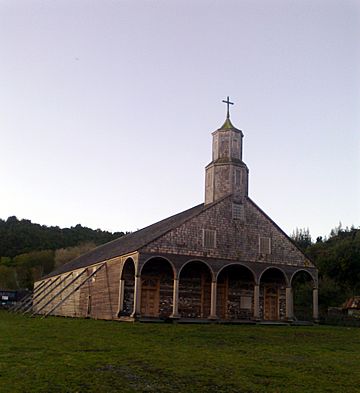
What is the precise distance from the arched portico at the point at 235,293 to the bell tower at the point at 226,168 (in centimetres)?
451

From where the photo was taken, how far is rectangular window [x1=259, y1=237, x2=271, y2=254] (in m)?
31.1

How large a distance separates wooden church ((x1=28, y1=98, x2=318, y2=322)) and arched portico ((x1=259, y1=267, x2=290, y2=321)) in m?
0.06

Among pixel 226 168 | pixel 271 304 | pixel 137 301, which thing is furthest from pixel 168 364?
pixel 271 304

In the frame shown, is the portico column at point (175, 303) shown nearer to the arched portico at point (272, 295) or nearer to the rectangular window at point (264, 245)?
the rectangular window at point (264, 245)

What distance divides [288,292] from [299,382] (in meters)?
22.7

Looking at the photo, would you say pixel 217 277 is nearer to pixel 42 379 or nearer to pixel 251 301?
pixel 251 301

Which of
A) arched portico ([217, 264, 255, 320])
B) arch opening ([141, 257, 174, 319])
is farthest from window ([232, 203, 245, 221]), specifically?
arch opening ([141, 257, 174, 319])

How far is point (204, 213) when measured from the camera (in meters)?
29.8

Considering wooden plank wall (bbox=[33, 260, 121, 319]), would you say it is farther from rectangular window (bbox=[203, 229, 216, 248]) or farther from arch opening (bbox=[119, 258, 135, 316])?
rectangular window (bbox=[203, 229, 216, 248])

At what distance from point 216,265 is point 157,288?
3720mm

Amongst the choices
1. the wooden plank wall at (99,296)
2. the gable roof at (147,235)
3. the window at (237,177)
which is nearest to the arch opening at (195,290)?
the gable roof at (147,235)

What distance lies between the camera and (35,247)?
93.9 meters

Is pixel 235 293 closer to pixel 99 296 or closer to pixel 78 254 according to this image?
pixel 99 296

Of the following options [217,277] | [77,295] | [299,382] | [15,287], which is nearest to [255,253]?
[217,277]
